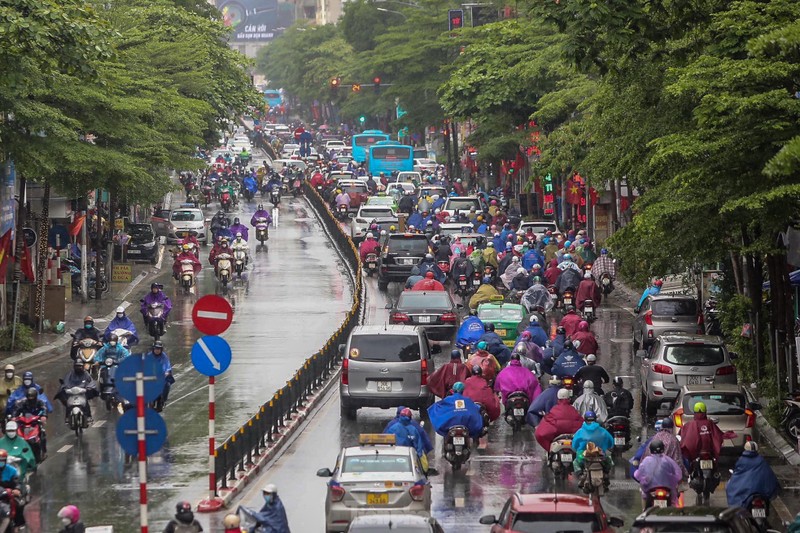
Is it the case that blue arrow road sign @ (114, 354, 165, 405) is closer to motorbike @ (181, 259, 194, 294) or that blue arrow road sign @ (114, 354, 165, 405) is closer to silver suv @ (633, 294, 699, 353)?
silver suv @ (633, 294, 699, 353)

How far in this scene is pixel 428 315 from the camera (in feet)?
128

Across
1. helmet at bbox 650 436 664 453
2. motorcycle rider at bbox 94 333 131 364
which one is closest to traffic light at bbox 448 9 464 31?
motorcycle rider at bbox 94 333 131 364

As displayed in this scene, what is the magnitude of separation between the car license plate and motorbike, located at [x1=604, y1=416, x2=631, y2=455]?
23.4ft

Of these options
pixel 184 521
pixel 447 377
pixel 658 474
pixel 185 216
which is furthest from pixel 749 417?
pixel 185 216

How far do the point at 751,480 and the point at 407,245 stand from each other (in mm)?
30828

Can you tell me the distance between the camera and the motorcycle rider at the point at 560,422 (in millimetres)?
24250

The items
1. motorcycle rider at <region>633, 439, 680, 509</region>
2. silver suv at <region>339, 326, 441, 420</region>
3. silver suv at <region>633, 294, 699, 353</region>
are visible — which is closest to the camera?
motorcycle rider at <region>633, 439, 680, 509</region>

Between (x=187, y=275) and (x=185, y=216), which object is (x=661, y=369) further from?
(x=185, y=216)

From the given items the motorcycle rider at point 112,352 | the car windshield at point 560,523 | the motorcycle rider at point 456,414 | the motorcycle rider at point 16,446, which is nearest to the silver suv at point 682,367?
the motorcycle rider at point 456,414

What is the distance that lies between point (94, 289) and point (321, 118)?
121m

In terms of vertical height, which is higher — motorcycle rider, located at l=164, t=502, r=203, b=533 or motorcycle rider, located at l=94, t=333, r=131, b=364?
motorcycle rider, located at l=94, t=333, r=131, b=364

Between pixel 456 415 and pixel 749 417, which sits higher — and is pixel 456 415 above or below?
above

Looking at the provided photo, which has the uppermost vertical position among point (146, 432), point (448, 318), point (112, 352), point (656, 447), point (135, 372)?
point (135, 372)

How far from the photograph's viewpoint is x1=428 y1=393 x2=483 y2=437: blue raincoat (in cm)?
→ 2497
